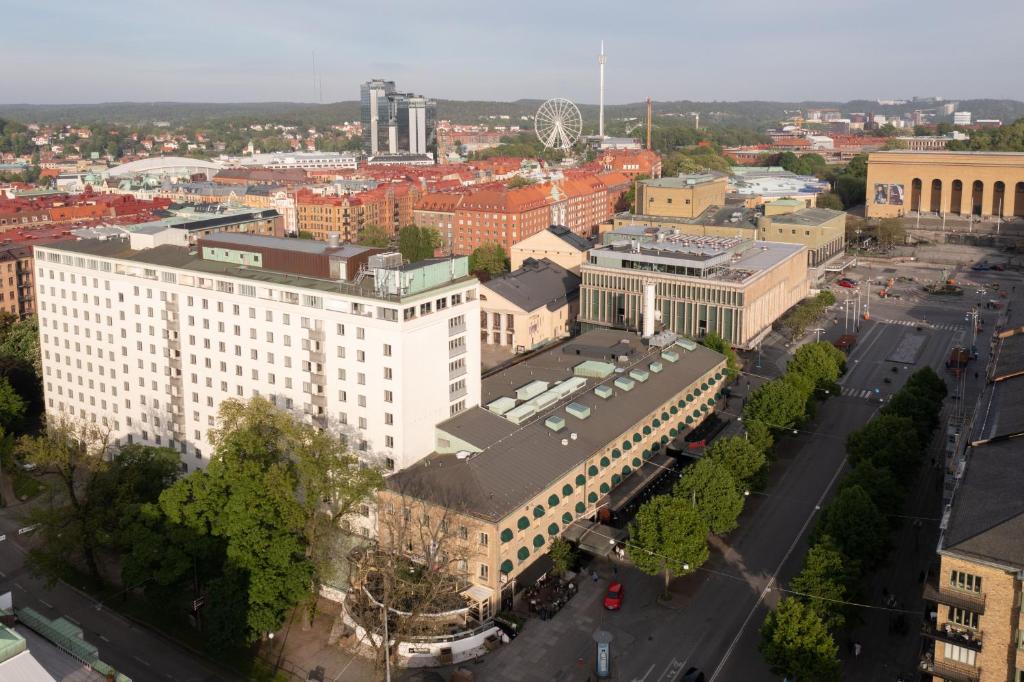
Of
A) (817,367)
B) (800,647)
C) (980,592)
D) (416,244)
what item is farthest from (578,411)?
(416,244)

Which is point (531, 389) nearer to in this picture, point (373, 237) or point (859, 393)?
point (859, 393)

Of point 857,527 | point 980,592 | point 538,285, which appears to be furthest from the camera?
point 538,285

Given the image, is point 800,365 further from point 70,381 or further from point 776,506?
point 70,381

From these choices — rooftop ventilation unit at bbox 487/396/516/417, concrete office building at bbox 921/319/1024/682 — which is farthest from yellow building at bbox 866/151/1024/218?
concrete office building at bbox 921/319/1024/682

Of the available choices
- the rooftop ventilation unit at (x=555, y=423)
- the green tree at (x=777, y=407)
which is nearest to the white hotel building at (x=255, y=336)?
the rooftop ventilation unit at (x=555, y=423)

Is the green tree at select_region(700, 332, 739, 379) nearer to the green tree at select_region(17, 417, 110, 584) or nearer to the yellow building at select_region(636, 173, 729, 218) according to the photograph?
the green tree at select_region(17, 417, 110, 584)
